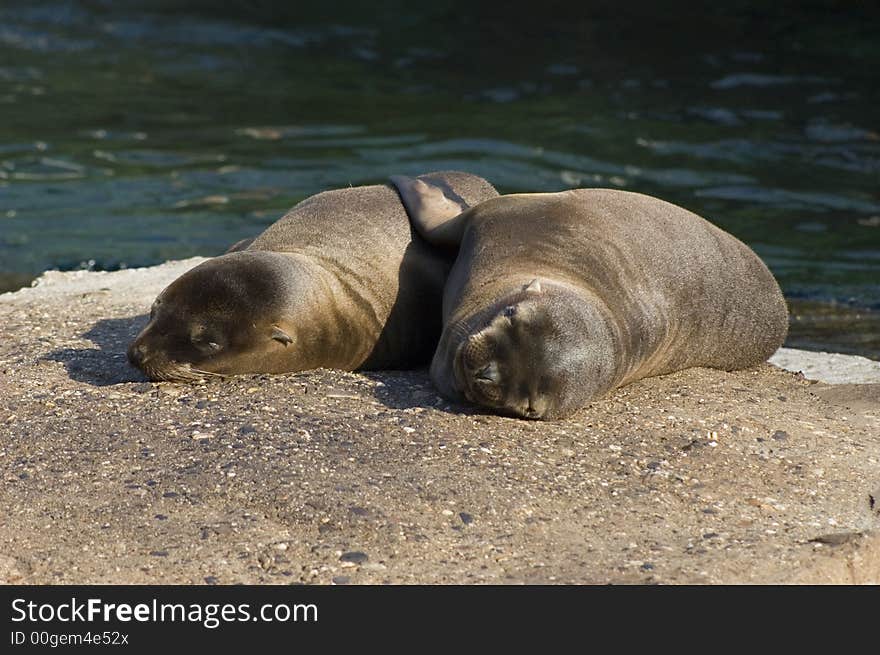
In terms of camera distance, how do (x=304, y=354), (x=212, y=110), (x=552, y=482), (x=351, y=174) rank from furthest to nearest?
(x=212, y=110) < (x=351, y=174) < (x=304, y=354) < (x=552, y=482)

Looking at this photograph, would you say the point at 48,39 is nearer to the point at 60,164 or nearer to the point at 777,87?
the point at 60,164

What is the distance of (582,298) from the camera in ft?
19.3

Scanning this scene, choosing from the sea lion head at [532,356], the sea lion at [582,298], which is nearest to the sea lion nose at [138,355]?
the sea lion at [582,298]

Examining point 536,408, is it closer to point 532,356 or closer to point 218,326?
point 532,356

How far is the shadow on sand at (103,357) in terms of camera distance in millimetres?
6352

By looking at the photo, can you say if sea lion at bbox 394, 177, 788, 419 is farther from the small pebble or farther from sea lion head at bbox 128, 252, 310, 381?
the small pebble

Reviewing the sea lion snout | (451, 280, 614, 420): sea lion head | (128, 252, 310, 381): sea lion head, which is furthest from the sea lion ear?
(451, 280, 614, 420): sea lion head

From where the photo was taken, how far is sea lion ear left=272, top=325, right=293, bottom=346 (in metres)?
6.23

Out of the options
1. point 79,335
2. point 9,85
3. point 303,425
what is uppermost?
point 303,425

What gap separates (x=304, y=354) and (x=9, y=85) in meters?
12.9

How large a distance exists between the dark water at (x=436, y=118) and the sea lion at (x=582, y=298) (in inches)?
93.1

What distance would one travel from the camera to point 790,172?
14.1 meters
